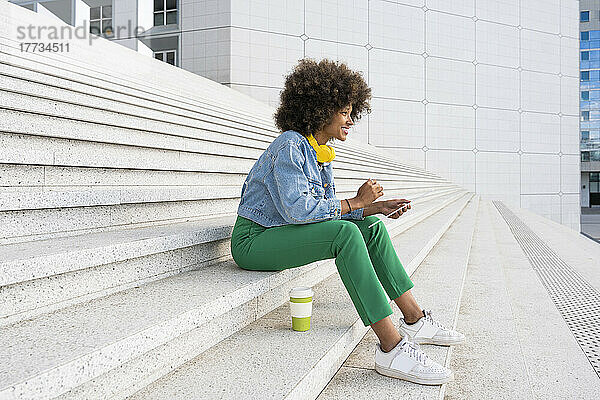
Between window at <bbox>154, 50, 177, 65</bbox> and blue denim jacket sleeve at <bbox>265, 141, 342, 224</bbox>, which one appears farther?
window at <bbox>154, 50, 177, 65</bbox>

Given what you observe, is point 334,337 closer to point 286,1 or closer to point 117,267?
point 117,267

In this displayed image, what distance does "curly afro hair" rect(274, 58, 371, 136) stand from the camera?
195 centimetres

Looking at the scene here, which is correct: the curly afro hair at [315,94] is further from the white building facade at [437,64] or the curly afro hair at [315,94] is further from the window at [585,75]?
the window at [585,75]

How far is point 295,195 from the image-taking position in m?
1.73

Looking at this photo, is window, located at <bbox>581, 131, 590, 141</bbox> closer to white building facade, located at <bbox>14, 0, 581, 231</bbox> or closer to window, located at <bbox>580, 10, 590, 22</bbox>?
window, located at <bbox>580, 10, 590, 22</bbox>

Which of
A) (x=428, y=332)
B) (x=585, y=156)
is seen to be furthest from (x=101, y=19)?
(x=585, y=156)

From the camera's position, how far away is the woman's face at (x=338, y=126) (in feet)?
6.52

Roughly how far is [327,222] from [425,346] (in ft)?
2.11

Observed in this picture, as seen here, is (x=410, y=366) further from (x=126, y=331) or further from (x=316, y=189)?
(x=126, y=331)

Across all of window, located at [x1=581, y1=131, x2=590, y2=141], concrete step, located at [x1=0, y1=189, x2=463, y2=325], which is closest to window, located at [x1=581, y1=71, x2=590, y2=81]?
window, located at [x1=581, y1=131, x2=590, y2=141]

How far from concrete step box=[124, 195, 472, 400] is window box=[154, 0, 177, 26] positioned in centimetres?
949

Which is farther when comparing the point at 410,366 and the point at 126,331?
the point at 410,366

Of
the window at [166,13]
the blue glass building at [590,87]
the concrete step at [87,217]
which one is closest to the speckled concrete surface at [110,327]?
the concrete step at [87,217]

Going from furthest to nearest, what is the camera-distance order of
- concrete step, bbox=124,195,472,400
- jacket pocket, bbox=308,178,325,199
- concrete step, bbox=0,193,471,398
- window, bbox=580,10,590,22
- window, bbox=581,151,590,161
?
1. window, bbox=581,151,590,161
2. window, bbox=580,10,590,22
3. jacket pocket, bbox=308,178,325,199
4. concrete step, bbox=124,195,472,400
5. concrete step, bbox=0,193,471,398
